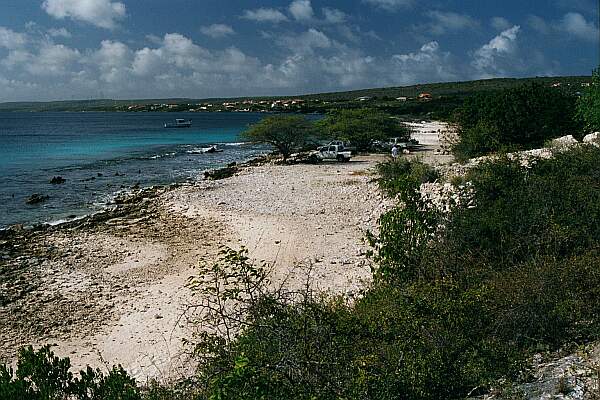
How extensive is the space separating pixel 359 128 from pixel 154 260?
34774mm

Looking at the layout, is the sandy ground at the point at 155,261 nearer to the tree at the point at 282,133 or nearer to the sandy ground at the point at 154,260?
the sandy ground at the point at 154,260

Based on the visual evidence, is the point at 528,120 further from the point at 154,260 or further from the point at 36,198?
the point at 36,198

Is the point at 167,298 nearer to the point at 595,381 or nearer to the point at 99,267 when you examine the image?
the point at 99,267

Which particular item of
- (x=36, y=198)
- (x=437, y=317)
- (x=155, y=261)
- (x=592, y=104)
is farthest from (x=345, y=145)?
(x=437, y=317)

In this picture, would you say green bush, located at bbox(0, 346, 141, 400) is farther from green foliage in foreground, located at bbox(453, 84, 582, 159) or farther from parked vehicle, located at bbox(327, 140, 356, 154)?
parked vehicle, located at bbox(327, 140, 356, 154)

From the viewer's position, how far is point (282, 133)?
4538 centimetres

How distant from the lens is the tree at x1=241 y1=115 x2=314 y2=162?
45.0 m

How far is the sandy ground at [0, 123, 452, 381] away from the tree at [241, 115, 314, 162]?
52.2 ft

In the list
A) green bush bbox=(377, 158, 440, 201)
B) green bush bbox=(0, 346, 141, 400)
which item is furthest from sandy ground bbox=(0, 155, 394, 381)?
green bush bbox=(0, 346, 141, 400)

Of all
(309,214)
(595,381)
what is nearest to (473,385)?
(595,381)

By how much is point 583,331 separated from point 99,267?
559 inches

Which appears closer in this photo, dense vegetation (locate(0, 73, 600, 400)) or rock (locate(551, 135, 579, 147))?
dense vegetation (locate(0, 73, 600, 400))

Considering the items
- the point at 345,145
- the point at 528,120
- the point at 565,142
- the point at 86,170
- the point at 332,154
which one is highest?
the point at 528,120

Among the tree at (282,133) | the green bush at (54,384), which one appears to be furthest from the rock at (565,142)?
the tree at (282,133)
